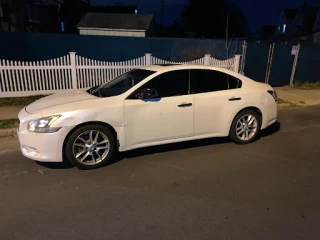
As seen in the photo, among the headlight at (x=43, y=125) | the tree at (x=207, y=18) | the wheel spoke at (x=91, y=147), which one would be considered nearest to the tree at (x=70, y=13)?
the tree at (x=207, y=18)

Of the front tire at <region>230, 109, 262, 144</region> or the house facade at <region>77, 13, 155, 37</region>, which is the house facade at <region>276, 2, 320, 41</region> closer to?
the house facade at <region>77, 13, 155, 37</region>

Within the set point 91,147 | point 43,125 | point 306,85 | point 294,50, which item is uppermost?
point 294,50

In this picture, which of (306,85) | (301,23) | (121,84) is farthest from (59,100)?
(301,23)

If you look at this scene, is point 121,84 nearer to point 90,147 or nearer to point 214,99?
point 90,147

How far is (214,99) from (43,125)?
2.74 meters

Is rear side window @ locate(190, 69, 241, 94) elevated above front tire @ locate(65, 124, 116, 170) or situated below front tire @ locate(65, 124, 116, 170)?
above

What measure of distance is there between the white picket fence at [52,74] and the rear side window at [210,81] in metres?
5.15

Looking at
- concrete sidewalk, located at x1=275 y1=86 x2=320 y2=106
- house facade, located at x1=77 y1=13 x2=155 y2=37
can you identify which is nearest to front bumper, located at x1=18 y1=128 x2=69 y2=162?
concrete sidewalk, located at x1=275 y1=86 x2=320 y2=106

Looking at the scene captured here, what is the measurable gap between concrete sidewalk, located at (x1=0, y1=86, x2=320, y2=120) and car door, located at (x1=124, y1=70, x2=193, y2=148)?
413cm

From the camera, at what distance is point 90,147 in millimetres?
4039

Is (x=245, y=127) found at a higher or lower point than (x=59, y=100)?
lower

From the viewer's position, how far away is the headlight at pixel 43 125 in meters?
3.78

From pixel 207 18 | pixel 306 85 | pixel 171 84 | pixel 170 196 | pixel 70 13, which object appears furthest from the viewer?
pixel 207 18

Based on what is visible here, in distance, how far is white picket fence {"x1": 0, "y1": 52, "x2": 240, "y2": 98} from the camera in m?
8.39
